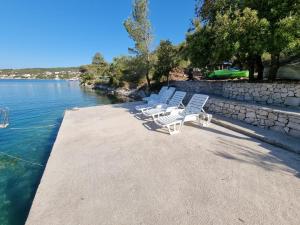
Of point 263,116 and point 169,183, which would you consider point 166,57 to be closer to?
point 263,116

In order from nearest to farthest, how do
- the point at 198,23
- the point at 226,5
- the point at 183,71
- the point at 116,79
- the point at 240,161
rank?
the point at 240,161
the point at 226,5
the point at 198,23
the point at 183,71
the point at 116,79

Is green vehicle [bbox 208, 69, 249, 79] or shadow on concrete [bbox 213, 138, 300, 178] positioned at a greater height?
green vehicle [bbox 208, 69, 249, 79]

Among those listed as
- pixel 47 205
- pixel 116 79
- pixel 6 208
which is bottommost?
pixel 6 208

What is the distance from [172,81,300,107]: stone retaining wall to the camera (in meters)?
6.17

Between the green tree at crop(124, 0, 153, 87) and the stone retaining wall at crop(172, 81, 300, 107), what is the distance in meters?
7.27

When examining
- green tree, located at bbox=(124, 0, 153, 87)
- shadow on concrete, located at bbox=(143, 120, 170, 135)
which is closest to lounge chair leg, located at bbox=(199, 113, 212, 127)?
shadow on concrete, located at bbox=(143, 120, 170, 135)

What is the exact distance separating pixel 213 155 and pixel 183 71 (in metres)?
17.1

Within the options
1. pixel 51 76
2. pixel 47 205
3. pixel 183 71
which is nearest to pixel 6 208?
pixel 47 205

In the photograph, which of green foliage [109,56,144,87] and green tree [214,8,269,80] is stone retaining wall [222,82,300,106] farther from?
green foliage [109,56,144,87]

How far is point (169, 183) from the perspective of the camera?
315 cm

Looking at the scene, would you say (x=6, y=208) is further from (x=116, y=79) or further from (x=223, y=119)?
(x=116, y=79)

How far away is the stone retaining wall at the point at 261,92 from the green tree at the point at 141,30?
7.27 meters

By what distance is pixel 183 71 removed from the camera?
2019 cm

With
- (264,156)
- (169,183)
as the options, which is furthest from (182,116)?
(169,183)
